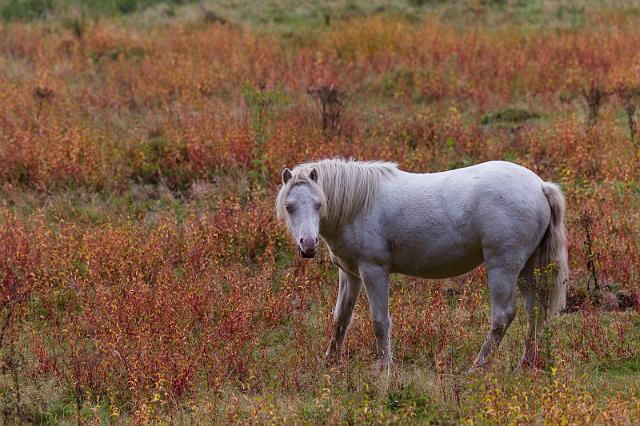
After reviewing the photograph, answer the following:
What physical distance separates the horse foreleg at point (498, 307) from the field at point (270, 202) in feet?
0.39

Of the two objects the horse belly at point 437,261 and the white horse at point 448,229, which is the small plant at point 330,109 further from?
the horse belly at point 437,261

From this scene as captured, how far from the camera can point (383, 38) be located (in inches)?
633

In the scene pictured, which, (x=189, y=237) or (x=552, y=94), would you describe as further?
(x=552, y=94)

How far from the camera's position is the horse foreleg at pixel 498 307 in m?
6.00

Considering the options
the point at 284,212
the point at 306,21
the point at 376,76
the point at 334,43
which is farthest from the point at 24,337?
the point at 306,21

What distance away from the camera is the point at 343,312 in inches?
251

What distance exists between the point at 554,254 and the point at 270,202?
11.7 ft

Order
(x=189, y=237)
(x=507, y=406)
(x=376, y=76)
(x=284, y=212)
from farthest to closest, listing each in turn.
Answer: (x=376, y=76) → (x=189, y=237) → (x=284, y=212) → (x=507, y=406)

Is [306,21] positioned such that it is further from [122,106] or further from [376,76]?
[122,106]

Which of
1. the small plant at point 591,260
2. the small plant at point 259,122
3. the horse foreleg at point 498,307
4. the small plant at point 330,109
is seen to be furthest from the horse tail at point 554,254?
the small plant at point 330,109

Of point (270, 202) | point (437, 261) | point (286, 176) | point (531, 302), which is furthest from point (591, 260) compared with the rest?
point (270, 202)

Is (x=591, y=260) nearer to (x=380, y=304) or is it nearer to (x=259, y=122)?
(x=380, y=304)

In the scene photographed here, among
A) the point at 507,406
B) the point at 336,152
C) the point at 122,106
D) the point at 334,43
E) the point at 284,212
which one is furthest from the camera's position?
the point at 334,43

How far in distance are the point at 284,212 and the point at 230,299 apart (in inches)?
52.1
